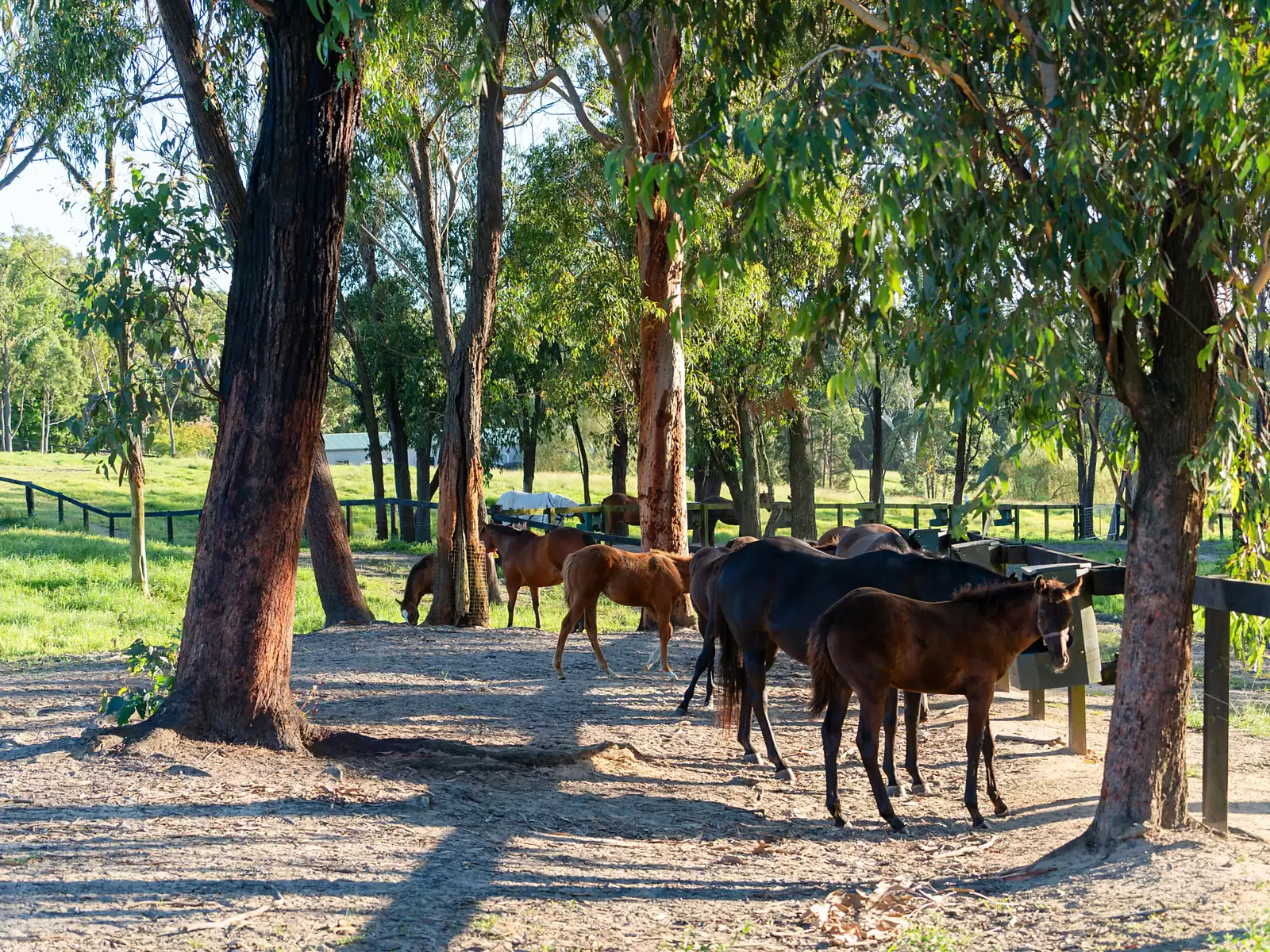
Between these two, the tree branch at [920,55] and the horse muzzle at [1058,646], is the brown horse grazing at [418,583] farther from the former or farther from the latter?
the tree branch at [920,55]

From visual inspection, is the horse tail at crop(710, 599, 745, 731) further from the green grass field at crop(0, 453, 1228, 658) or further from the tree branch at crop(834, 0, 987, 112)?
the green grass field at crop(0, 453, 1228, 658)

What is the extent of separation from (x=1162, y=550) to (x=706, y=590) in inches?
187

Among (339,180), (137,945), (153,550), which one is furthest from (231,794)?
(153,550)

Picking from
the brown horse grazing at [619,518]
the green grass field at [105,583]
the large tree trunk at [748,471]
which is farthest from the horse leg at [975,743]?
the brown horse grazing at [619,518]

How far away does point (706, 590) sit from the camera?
9.81 metres

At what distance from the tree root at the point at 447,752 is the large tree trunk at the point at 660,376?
691 centimetres

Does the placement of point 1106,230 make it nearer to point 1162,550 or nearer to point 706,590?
point 1162,550

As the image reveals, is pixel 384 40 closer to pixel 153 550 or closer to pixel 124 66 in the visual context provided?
pixel 124 66

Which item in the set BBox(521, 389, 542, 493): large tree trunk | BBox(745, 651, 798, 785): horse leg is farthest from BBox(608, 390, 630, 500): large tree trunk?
BBox(745, 651, 798, 785): horse leg

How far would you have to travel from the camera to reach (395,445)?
34312mm

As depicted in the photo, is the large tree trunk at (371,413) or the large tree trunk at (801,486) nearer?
the large tree trunk at (801,486)

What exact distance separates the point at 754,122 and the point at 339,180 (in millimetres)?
3502

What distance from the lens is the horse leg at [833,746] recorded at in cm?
661

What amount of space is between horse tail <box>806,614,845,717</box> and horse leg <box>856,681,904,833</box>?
212 mm
